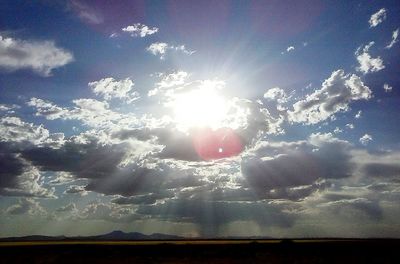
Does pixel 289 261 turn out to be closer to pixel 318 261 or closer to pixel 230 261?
pixel 318 261

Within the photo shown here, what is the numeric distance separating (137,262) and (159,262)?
10.7 ft

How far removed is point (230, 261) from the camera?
51.1 meters

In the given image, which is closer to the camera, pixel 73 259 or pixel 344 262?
pixel 344 262

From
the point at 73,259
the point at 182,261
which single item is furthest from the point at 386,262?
the point at 73,259

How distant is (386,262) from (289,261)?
40.5 ft

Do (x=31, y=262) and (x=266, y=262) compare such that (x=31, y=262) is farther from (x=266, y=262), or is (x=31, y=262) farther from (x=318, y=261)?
(x=318, y=261)

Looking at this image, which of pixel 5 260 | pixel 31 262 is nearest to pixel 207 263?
pixel 31 262

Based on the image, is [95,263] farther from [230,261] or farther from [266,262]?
[266,262]

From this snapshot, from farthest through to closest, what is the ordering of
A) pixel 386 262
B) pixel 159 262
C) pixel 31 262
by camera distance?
1. pixel 31 262
2. pixel 159 262
3. pixel 386 262

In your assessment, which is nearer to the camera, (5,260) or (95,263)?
(95,263)

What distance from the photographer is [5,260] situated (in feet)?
186

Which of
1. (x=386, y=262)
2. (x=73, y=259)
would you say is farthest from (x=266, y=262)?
(x=73, y=259)

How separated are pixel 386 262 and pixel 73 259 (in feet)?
148

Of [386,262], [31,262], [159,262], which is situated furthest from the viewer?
[31,262]
